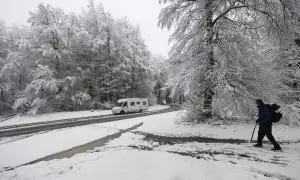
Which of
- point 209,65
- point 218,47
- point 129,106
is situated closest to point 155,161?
point 209,65

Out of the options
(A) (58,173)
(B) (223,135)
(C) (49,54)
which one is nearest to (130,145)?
(A) (58,173)

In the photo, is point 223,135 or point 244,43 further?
point 244,43

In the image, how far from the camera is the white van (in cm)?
2467

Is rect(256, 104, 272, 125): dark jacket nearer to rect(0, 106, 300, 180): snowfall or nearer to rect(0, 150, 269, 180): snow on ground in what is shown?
rect(0, 106, 300, 180): snowfall

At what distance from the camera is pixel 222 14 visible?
38.5ft

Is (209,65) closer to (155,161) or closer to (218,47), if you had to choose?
→ (218,47)

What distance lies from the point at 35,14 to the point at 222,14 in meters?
26.7

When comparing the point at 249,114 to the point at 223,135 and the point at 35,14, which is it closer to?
the point at 223,135

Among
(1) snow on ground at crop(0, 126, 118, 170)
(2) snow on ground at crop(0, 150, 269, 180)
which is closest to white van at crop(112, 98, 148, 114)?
(1) snow on ground at crop(0, 126, 118, 170)

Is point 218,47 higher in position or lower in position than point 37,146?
higher

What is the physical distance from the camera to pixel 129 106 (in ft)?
85.8

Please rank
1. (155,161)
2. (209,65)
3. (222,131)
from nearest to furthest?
(155,161)
(222,131)
(209,65)

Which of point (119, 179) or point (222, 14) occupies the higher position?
point (222, 14)

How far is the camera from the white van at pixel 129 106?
24669mm
